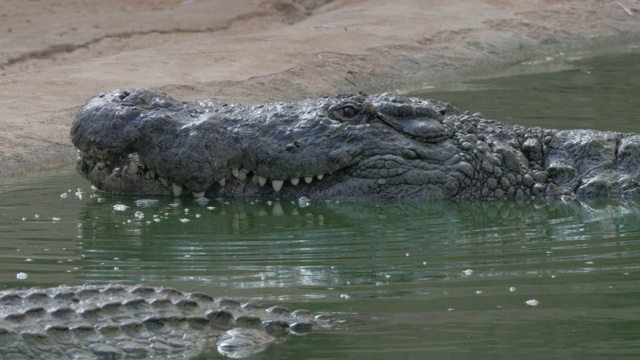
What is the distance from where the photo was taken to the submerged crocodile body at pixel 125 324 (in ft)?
13.2

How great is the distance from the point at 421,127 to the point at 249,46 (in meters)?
6.03

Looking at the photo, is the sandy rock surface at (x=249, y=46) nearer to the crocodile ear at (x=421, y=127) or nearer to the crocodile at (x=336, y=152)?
the crocodile at (x=336, y=152)

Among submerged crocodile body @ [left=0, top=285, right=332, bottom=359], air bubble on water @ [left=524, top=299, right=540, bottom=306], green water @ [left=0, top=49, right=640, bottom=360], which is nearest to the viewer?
submerged crocodile body @ [left=0, top=285, right=332, bottom=359]

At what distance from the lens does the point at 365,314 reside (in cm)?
493

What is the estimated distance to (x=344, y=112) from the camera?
768 centimetres

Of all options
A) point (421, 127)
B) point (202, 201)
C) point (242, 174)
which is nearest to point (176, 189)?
point (202, 201)

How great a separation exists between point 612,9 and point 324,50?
17.6ft

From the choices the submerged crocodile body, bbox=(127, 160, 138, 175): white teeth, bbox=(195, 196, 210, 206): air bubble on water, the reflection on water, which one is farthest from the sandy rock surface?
the submerged crocodile body

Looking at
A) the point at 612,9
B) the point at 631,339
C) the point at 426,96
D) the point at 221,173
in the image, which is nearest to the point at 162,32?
the point at 426,96

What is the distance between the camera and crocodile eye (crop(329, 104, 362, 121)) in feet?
25.2

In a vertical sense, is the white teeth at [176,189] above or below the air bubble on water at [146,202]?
above

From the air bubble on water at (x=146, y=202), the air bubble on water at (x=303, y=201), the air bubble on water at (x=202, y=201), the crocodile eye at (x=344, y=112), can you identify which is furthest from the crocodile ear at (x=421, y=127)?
the air bubble on water at (x=146, y=202)

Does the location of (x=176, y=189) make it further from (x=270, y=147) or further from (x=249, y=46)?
(x=249, y=46)

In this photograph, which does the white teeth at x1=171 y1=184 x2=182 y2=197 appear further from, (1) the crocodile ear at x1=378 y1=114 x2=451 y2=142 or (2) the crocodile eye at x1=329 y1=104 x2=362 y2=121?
(1) the crocodile ear at x1=378 y1=114 x2=451 y2=142
